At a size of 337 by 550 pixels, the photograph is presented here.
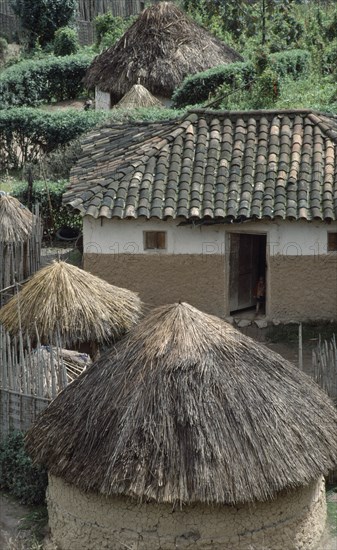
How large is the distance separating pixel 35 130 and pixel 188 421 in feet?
61.9

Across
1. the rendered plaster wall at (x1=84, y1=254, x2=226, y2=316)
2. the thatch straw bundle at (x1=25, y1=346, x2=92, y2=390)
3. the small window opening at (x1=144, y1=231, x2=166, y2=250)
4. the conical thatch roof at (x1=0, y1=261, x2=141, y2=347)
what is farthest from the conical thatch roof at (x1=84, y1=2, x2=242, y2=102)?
the thatch straw bundle at (x1=25, y1=346, x2=92, y2=390)

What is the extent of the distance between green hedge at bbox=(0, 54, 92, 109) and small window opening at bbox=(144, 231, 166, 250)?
16.8 metres

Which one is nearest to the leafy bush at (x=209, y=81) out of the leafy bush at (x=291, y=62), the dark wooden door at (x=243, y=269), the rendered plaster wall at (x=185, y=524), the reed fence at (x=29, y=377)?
the leafy bush at (x=291, y=62)

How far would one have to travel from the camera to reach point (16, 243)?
1891 cm

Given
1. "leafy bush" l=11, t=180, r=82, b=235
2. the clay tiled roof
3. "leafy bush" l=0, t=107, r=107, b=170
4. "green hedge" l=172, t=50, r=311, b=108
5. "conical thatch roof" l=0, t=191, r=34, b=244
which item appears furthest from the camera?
"green hedge" l=172, t=50, r=311, b=108

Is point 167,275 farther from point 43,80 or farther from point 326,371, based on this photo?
point 43,80

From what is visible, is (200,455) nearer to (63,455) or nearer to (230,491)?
(230,491)

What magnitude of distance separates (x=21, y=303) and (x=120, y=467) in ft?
15.1

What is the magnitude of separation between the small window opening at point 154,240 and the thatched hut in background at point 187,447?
6.17m

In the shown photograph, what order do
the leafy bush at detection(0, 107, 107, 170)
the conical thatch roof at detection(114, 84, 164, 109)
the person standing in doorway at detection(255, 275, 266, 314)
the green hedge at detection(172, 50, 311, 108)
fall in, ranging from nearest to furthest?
the person standing in doorway at detection(255, 275, 266, 314)
the leafy bush at detection(0, 107, 107, 170)
the green hedge at detection(172, 50, 311, 108)
the conical thatch roof at detection(114, 84, 164, 109)

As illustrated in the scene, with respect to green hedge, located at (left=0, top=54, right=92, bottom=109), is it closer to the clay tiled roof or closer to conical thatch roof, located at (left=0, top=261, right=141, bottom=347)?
the clay tiled roof

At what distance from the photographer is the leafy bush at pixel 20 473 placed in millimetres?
13758

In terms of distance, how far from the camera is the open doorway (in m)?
19.1

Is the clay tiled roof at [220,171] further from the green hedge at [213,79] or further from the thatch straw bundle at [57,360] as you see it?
the green hedge at [213,79]
